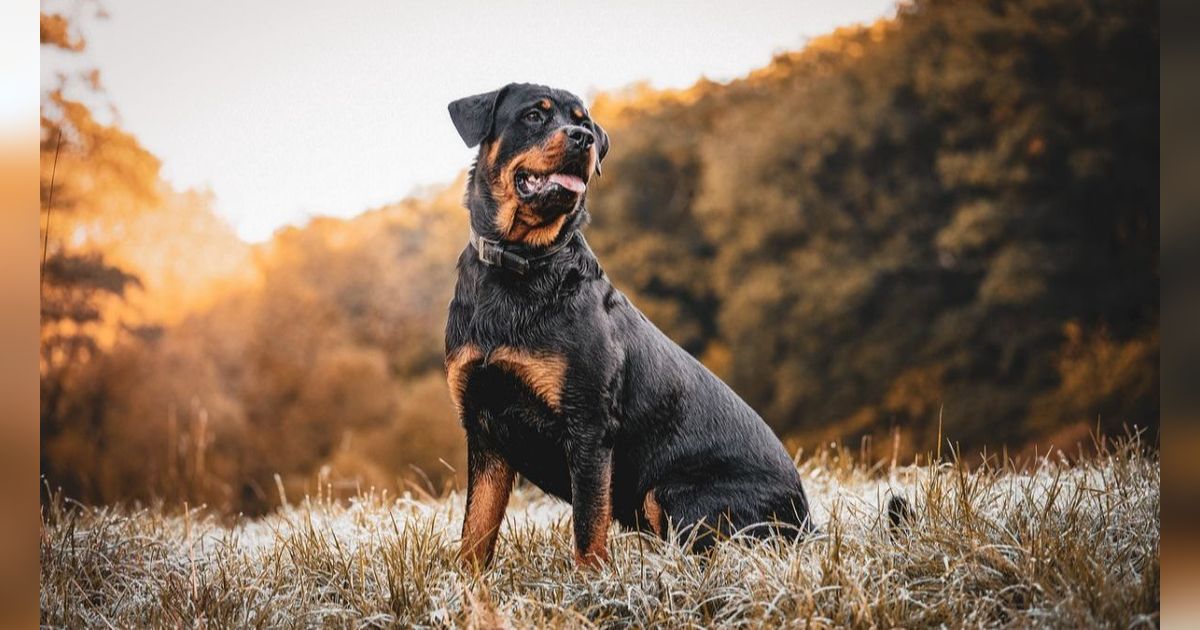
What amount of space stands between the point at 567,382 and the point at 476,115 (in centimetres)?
96

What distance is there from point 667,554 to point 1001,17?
834 cm

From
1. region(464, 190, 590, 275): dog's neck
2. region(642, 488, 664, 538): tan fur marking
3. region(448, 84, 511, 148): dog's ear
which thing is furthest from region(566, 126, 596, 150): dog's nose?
region(642, 488, 664, 538): tan fur marking

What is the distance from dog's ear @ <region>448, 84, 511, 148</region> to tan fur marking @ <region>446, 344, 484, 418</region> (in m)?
0.70

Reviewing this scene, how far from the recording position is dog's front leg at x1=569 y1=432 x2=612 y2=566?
2887 mm

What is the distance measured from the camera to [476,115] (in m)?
3.12

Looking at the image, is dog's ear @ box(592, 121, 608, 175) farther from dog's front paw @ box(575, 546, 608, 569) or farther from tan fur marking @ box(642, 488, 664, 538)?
dog's front paw @ box(575, 546, 608, 569)

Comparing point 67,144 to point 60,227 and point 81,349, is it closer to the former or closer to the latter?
point 60,227

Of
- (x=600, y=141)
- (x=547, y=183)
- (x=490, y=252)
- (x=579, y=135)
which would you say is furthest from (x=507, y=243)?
(x=600, y=141)

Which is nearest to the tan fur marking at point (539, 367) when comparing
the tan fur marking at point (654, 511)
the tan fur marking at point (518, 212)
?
the tan fur marking at point (518, 212)

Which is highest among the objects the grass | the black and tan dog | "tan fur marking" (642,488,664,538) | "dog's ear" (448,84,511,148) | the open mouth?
"dog's ear" (448,84,511,148)

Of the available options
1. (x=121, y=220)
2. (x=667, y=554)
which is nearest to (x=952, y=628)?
(x=667, y=554)

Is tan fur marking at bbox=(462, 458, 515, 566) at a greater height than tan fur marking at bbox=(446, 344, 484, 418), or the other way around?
tan fur marking at bbox=(446, 344, 484, 418)

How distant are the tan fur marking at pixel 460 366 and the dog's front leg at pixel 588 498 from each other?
0.40 m

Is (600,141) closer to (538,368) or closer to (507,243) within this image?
(507,243)
